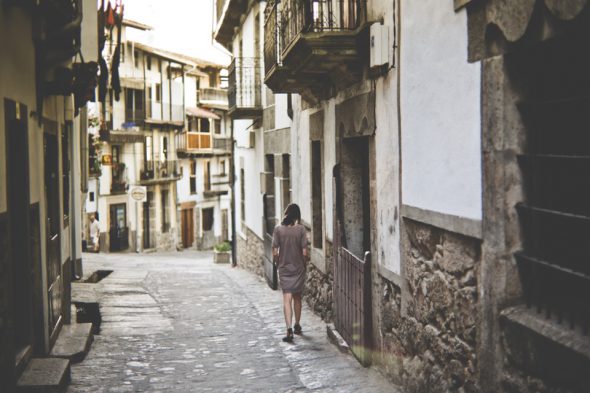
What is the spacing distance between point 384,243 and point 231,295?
275 inches

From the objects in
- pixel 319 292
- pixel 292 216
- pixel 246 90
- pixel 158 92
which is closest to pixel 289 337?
pixel 292 216

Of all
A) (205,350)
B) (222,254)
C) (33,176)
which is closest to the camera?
(33,176)

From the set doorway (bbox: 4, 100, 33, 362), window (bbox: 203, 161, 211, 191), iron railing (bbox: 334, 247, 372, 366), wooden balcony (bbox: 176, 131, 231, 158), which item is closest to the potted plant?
iron railing (bbox: 334, 247, 372, 366)

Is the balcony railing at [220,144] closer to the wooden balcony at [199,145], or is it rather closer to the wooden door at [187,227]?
the wooden balcony at [199,145]

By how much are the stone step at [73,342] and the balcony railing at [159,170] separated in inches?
1368

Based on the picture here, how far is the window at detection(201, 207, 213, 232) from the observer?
166 feet

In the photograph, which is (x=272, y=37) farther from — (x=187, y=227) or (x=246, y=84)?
(x=187, y=227)

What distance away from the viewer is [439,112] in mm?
5441

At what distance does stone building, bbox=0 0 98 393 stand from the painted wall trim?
10.5ft

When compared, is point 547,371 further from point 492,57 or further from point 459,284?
point 492,57

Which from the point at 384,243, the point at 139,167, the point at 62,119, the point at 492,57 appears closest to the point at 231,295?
the point at 62,119

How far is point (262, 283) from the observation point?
661 inches

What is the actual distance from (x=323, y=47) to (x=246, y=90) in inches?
386

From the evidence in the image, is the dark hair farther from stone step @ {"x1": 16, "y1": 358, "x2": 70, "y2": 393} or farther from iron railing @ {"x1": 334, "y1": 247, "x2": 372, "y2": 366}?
stone step @ {"x1": 16, "y1": 358, "x2": 70, "y2": 393}
